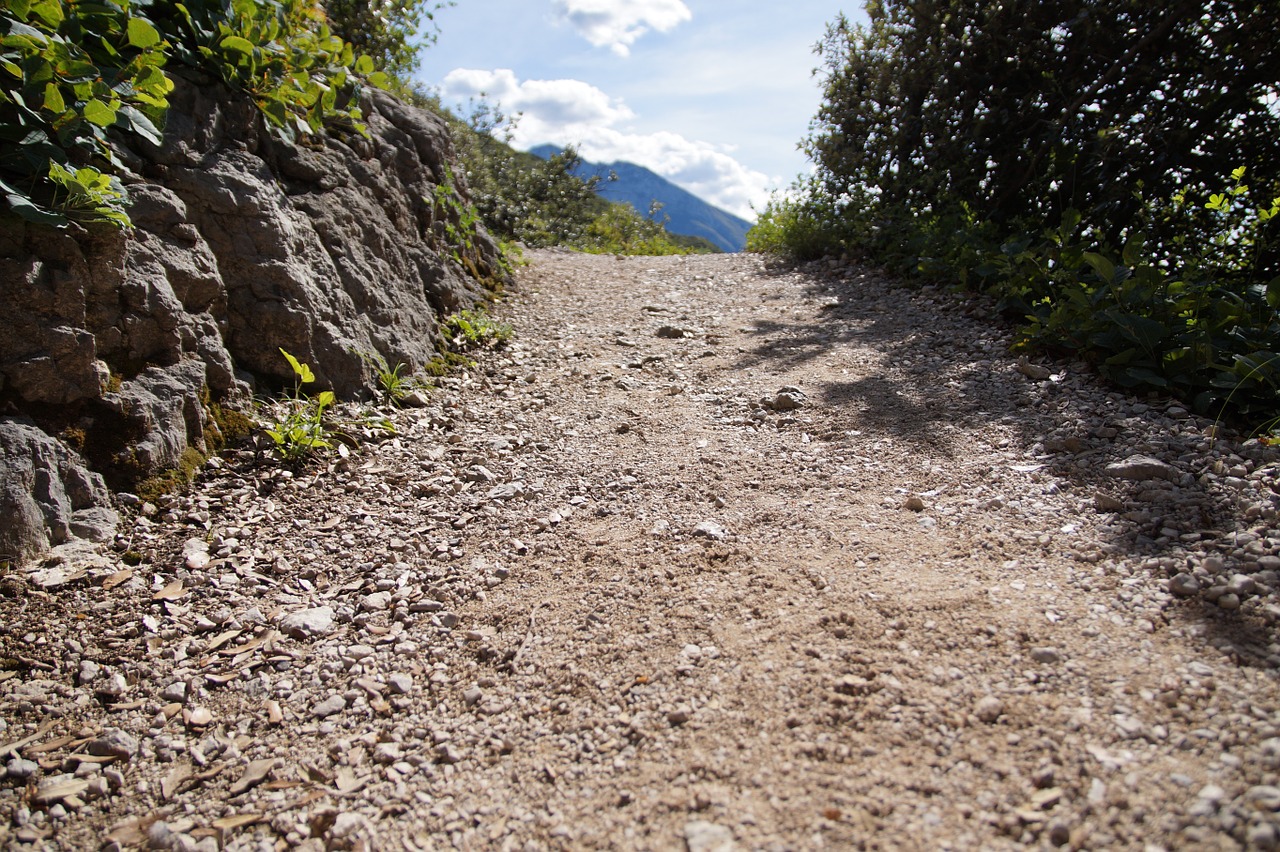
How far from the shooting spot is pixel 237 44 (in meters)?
3.63

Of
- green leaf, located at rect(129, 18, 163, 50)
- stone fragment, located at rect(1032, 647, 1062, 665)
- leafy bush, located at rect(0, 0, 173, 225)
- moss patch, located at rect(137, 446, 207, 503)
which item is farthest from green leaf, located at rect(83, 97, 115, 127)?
stone fragment, located at rect(1032, 647, 1062, 665)

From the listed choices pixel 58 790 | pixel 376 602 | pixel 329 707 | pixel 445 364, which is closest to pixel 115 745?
pixel 58 790

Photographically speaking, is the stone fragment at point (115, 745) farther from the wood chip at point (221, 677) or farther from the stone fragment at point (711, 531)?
the stone fragment at point (711, 531)

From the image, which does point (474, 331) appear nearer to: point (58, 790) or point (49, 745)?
point (49, 745)

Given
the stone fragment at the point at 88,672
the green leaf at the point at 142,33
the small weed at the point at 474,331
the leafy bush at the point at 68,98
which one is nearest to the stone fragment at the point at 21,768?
the stone fragment at the point at 88,672

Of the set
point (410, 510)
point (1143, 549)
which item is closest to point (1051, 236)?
point (1143, 549)

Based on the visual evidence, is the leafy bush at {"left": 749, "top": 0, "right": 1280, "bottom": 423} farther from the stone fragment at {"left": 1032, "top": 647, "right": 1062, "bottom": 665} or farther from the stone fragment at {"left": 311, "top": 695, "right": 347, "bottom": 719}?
the stone fragment at {"left": 311, "top": 695, "right": 347, "bottom": 719}

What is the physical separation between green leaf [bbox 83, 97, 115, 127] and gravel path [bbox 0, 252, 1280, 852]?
1447 mm

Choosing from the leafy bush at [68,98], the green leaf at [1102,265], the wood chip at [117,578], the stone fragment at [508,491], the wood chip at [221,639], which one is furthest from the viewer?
the green leaf at [1102,265]

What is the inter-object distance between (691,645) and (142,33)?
10.7 ft

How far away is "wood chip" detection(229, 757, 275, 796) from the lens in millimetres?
1847

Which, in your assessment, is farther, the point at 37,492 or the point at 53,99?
the point at 53,99

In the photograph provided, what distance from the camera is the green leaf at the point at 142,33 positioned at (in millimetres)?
2847

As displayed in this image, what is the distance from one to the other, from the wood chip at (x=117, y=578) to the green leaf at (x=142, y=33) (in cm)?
213
